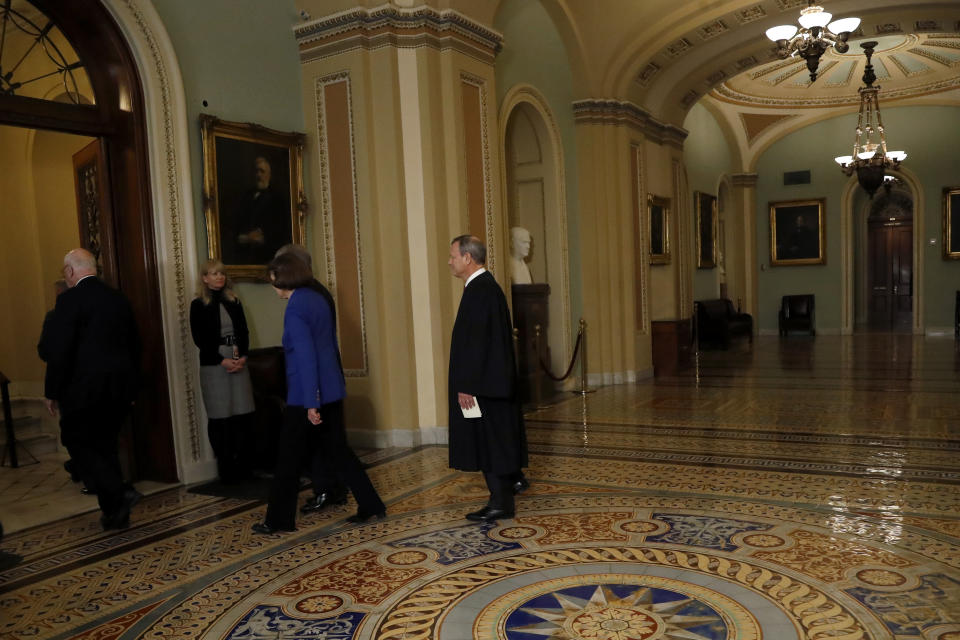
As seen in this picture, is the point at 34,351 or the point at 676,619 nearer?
the point at 676,619

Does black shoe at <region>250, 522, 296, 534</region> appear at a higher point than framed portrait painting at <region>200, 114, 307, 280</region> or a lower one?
lower

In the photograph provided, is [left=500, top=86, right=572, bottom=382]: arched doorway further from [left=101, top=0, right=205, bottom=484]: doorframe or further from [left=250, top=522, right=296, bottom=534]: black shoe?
[left=250, top=522, right=296, bottom=534]: black shoe

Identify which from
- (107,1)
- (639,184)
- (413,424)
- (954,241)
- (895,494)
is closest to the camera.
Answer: (895,494)

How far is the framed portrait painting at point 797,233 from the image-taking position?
1645 cm

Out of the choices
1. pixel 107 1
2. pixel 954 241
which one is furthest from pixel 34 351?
pixel 954 241

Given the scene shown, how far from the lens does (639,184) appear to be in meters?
10.4

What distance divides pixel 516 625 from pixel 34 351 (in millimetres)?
6510

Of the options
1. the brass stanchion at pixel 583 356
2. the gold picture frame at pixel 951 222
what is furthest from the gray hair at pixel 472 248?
the gold picture frame at pixel 951 222

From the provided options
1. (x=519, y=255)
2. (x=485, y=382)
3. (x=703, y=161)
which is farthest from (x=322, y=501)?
(x=703, y=161)

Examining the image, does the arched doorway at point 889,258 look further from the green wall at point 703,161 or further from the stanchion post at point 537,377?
the stanchion post at point 537,377

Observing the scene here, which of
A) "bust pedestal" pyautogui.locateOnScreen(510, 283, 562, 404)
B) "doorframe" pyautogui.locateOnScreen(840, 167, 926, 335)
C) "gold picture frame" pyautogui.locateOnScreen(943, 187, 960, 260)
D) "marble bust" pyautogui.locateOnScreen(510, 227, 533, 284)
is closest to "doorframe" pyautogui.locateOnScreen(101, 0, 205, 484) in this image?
"bust pedestal" pyautogui.locateOnScreen(510, 283, 562, 404)

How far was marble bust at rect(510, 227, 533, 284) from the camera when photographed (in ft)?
28.6

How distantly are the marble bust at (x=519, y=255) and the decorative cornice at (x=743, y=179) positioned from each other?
9.82 metres

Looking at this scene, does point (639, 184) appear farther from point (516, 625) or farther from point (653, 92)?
point (516, 625)
